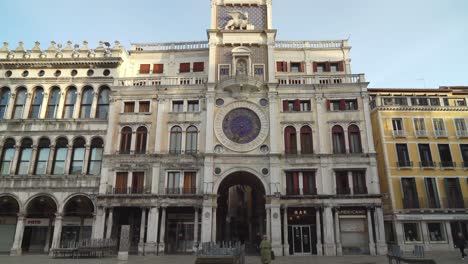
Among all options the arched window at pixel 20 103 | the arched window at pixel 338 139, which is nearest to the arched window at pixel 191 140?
the arched window at pixel 338 139

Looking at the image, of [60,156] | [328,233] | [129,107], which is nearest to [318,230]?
[328,233]

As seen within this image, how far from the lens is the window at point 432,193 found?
3275 centimetres

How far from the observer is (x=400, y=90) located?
37219 mm

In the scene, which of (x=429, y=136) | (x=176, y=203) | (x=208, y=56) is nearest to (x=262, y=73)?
(x=208, y=56)

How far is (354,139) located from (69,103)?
30383mm

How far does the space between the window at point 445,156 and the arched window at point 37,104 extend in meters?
43.2

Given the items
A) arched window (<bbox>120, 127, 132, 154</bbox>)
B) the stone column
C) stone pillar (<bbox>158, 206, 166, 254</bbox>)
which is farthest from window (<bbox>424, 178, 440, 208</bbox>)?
the stone column

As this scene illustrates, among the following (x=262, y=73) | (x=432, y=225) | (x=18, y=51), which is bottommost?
(x=432, y=225)

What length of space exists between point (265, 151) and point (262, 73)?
8640mm

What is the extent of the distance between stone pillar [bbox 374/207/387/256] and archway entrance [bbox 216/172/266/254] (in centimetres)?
1063

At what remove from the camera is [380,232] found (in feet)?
96.2

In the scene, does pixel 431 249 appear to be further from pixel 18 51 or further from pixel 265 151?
pixel 18 51

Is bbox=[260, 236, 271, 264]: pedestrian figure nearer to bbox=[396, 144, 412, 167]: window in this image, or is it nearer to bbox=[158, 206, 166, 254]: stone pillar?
bbox=[158, 206, 166, 254]: stone pillar

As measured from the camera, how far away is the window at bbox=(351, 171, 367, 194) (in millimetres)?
30766
